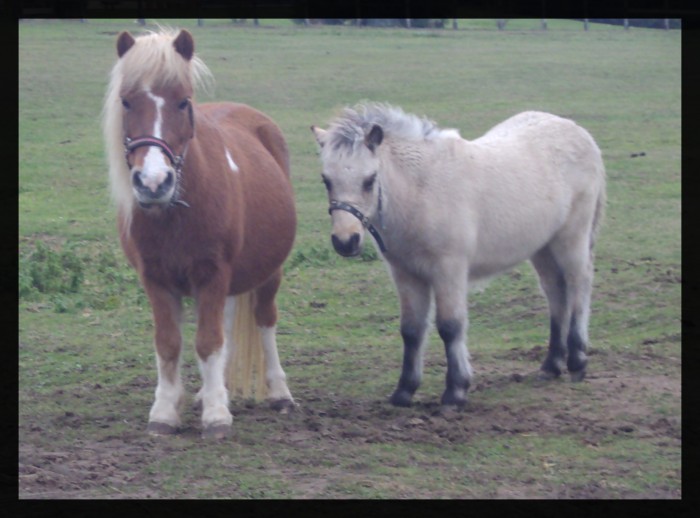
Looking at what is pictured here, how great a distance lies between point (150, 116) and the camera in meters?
4.97

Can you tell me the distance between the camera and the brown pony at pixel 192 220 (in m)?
5.00

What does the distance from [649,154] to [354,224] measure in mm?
9880

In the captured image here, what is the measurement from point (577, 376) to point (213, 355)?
7.74 ft

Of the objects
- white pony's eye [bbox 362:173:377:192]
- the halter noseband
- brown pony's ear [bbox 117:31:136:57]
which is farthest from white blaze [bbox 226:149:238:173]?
brown pony's ear [bbox 117:31:136:57]

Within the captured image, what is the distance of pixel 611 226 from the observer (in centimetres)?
1073

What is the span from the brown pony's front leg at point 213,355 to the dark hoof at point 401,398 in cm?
103

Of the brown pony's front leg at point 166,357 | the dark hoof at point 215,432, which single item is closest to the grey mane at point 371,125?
the brown pony's front leg at point 166,357

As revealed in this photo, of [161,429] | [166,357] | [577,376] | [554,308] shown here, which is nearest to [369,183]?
[166,357]

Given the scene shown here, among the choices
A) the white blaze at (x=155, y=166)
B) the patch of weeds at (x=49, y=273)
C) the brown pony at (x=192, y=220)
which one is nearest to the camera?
the white blaze at (x=155, y=166)

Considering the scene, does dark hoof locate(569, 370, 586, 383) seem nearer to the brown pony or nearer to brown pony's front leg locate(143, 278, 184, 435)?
the brown pony

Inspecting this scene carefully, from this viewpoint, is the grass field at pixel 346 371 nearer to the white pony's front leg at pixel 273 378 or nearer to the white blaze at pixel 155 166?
the white pony's front leg at pixel 273 378

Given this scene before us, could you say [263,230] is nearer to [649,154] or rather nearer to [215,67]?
[649,154]

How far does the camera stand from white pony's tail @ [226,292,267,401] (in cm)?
607

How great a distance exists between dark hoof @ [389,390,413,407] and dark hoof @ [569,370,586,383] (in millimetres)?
1112
